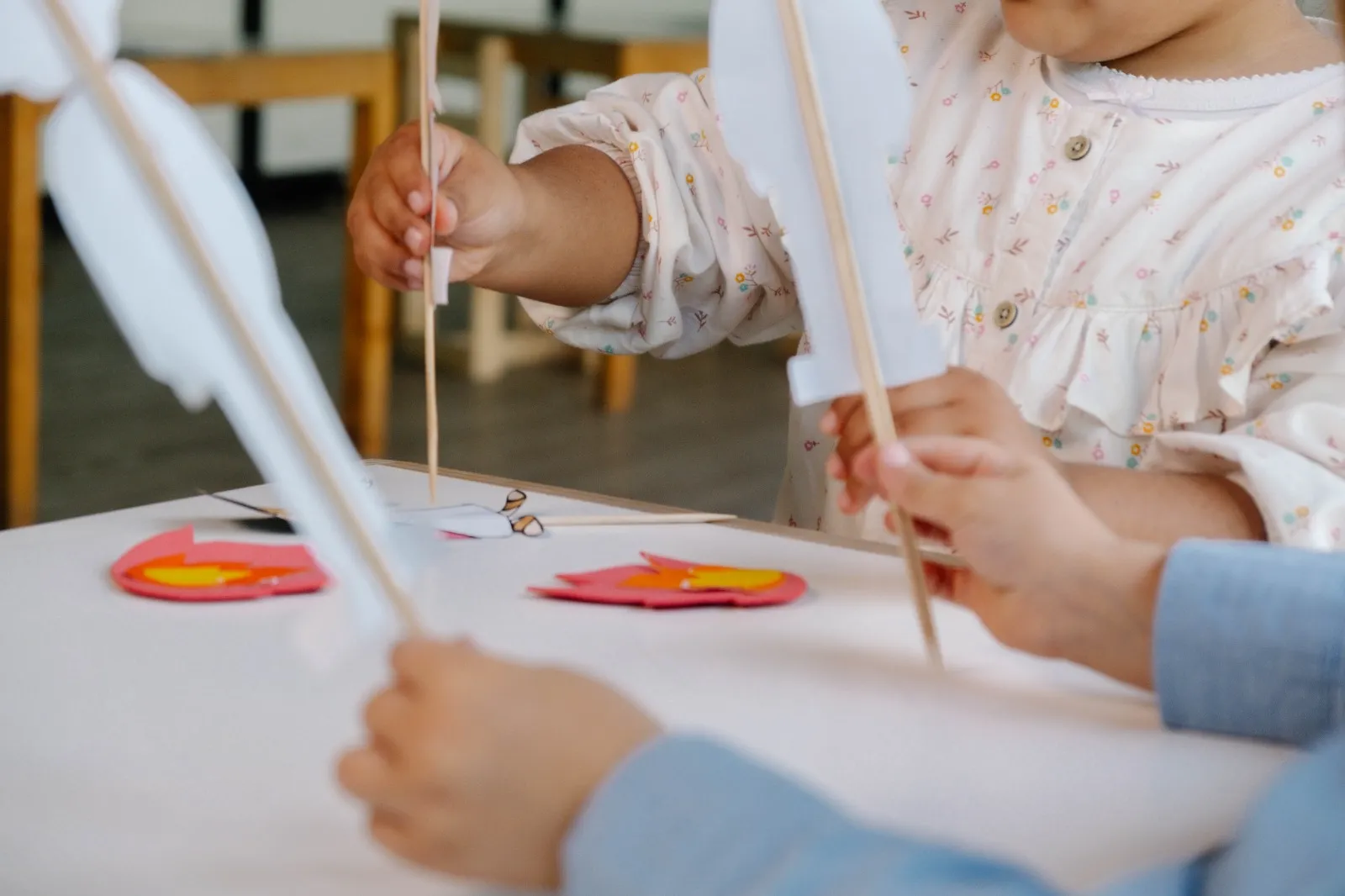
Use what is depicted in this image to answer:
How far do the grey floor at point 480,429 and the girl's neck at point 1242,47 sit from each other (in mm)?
1375

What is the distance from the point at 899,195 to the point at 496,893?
64cm

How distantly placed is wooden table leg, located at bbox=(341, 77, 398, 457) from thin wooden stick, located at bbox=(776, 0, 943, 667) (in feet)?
6.52

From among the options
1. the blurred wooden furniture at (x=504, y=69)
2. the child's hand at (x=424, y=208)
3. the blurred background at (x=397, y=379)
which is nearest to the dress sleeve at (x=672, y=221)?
the child's hand at (x=424, y=208)

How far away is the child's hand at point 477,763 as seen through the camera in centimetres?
34

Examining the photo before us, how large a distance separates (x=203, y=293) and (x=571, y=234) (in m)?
0.54

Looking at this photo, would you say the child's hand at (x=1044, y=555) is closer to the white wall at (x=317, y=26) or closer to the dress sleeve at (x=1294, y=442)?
the dress sleeve at (x=1294, y=442)

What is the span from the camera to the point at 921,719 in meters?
0.46

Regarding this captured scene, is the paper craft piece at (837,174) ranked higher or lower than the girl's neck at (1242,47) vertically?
lower

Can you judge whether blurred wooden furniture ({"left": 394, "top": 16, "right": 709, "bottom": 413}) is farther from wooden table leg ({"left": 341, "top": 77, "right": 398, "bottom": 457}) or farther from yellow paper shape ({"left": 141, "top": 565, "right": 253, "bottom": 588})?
yellow paper shape ({"left": 141, "top": 565, "right": 253, "bottom": 588})

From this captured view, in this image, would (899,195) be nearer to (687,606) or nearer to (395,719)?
(687,606)

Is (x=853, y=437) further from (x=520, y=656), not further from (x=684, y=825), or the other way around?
(x=684, y=825)

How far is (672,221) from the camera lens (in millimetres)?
930

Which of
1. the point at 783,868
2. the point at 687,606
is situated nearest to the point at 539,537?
the point at 687,606

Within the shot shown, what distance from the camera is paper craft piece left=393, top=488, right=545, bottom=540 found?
2.08 ft
